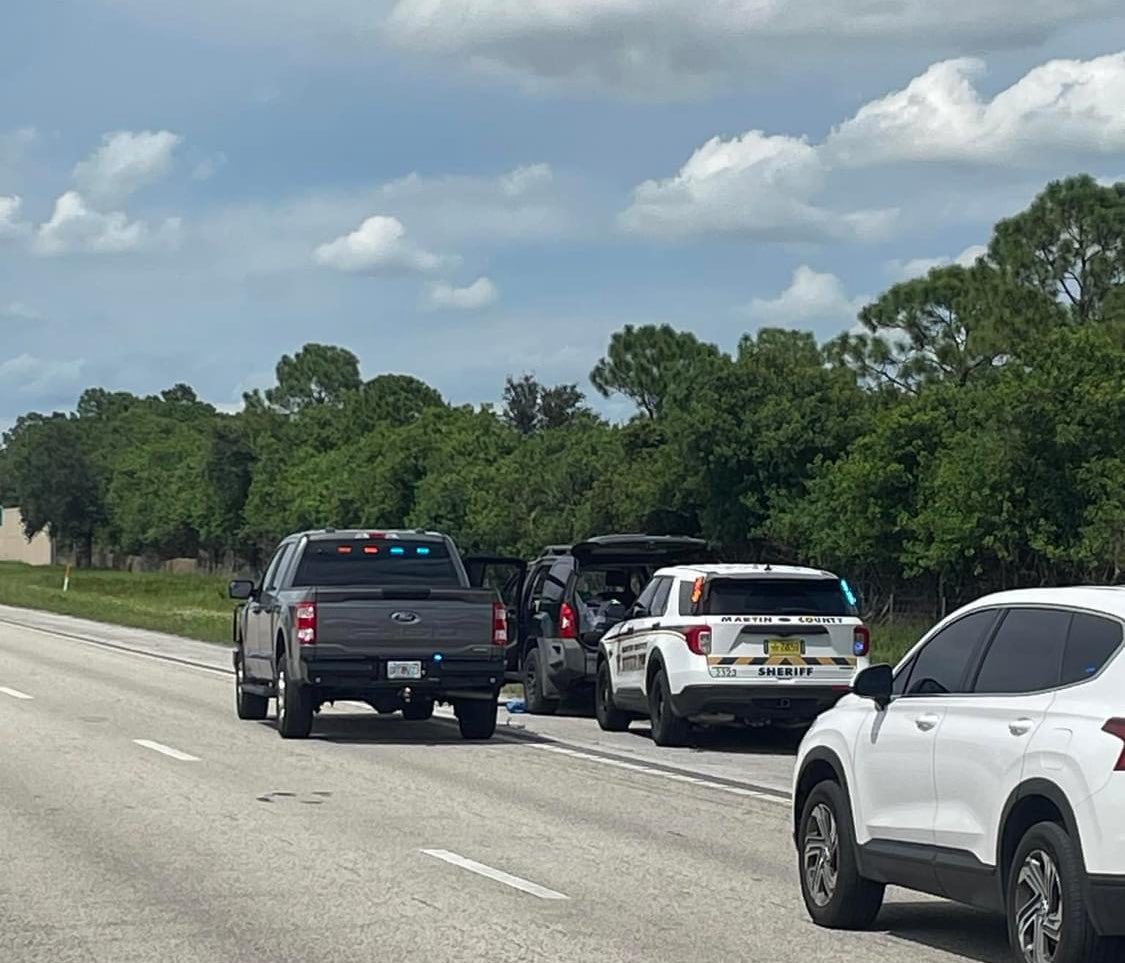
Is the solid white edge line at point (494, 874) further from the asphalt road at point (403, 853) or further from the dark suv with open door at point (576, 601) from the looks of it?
the dark suv with open door at point (576, 601)

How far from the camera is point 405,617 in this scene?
20.6 meters

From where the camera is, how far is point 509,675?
25.5 meters

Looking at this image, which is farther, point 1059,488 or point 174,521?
point 174,521

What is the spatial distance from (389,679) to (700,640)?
2965 millimetres

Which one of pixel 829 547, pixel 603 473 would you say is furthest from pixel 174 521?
pixel 829 547

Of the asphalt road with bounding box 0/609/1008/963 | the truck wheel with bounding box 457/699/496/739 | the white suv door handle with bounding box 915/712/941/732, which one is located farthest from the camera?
the truck wheel with bounding box 457/699/496/739

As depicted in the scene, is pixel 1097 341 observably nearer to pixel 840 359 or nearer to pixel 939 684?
pixel 840 359

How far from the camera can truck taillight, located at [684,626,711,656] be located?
20109mm

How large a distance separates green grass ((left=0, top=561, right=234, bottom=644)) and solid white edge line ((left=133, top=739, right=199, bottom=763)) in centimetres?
2507

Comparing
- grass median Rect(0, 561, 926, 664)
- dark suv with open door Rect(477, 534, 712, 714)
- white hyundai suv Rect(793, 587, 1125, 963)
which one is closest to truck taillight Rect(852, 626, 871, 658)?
dark suv with open door Rect(477, 534, 712, 714)

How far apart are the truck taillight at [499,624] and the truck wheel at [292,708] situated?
1.90 metres

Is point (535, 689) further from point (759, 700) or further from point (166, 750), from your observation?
point (166, 750)

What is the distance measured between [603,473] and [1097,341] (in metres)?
30.7

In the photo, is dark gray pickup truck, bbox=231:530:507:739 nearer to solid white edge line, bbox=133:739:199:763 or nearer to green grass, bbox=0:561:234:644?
solid white edge line, bbox=133:739:199:763
